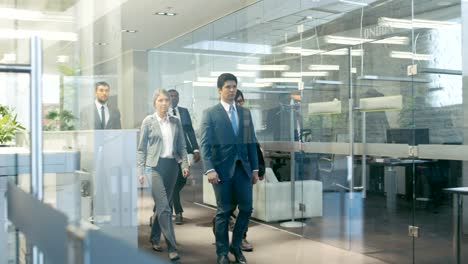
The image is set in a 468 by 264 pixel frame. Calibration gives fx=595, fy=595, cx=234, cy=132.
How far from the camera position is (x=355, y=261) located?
4.51m

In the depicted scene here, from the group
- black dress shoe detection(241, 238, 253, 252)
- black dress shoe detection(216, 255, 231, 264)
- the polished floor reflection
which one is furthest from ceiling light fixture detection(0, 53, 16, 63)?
black dress shoe detection(241, 238, 253, 252)

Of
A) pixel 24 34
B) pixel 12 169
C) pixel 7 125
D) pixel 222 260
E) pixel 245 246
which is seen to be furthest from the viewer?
pixel 245 246

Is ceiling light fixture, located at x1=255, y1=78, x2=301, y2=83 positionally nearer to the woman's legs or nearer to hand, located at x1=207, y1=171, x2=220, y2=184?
hand, located at x1=207, y1=171, x2=220, y2=184

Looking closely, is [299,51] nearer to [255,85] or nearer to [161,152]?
[255,85]

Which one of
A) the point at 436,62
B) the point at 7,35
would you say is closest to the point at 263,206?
the point at 436,62

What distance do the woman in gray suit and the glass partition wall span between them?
145mm

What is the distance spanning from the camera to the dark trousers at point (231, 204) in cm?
417

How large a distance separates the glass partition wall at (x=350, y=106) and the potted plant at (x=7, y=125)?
1158 millimetres

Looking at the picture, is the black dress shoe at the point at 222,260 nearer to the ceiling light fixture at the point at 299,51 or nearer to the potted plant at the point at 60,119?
the potted plant at the point at 60,119

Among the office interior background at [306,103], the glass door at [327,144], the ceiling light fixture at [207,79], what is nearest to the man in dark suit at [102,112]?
the office interior background at [306,103]

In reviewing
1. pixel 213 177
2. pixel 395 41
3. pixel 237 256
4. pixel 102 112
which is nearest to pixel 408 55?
pixel 395 41

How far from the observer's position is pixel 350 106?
4715mm

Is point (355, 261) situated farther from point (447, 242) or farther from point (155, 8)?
point (155, 8)

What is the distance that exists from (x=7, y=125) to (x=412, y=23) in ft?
9.38
